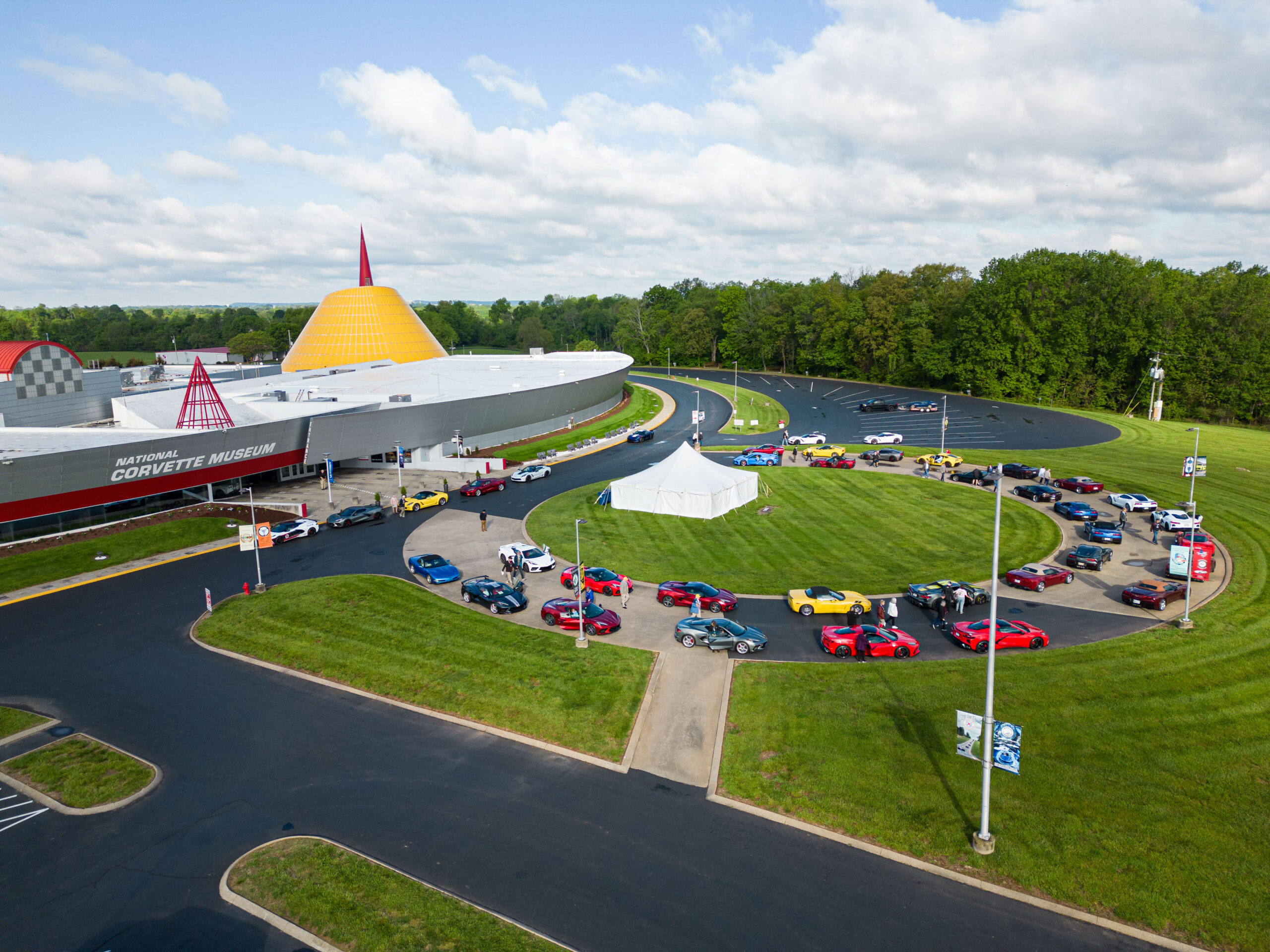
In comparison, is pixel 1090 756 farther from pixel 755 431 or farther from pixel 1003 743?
pixel 755 431

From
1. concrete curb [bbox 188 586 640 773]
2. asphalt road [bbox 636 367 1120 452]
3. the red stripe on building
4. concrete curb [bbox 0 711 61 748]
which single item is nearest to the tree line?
asphalt road [bbox 636 367 1120 452]

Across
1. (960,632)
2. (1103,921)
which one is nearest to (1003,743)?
(1103,921)

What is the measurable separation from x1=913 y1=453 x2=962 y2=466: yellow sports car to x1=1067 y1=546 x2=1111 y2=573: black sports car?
22.6m

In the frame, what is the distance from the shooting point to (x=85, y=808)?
19.7 meters

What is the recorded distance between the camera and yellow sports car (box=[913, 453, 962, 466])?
197 feet

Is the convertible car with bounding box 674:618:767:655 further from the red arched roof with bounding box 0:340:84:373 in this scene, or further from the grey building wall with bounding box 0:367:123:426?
the grey building wall with bounding box 0:367:123:426

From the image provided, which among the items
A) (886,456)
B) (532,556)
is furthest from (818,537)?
(886,456)

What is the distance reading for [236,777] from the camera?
21.0m

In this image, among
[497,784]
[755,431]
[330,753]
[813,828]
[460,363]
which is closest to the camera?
[813,828]

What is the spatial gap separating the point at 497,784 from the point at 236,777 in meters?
7.77

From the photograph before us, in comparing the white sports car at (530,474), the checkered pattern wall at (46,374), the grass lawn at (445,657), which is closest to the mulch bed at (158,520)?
the grass lawn at (445,657)

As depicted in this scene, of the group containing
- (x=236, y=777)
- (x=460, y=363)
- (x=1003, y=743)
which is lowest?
(x=236, y=777)

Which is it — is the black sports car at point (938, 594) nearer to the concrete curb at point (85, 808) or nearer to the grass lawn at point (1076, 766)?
the grass lawn at point (1076, 766)

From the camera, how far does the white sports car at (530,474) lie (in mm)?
59469
